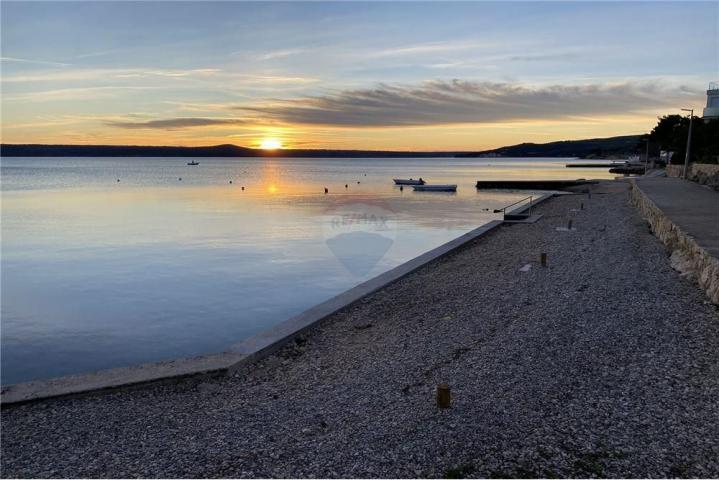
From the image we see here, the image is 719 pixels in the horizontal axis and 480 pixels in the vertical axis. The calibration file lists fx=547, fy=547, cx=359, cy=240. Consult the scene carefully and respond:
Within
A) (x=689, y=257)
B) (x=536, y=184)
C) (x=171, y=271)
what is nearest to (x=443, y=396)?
(x=689, y=257)

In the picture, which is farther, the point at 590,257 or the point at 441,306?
the point at 590,257

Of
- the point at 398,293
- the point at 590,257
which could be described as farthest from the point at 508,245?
the point at 398,293

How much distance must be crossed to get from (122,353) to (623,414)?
9517 millimetres

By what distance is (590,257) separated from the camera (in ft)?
51.0

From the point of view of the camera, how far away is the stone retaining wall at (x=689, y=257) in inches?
407

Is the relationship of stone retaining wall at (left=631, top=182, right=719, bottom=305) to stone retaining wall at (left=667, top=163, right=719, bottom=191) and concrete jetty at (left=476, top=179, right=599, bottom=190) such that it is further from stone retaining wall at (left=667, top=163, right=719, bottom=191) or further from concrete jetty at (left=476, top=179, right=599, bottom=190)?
concrete jetty at (left=476, top=179, right=599, bottom=190)

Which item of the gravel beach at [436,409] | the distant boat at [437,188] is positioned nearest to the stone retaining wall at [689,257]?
the gravel beach at [436,409]

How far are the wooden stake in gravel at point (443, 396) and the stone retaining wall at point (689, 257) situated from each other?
21.7 ft

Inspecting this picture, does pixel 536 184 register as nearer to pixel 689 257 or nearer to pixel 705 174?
pixel 705 174

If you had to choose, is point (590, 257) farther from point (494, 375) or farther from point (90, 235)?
point (90, 235)

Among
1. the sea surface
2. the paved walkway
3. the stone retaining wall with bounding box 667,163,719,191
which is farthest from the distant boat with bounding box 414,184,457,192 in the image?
the paved walkway

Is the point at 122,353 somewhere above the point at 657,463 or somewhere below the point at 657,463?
below

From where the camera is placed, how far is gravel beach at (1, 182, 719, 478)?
17.5 ft

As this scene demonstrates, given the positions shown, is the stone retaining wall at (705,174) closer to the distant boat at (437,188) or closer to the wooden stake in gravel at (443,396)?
the distant boat at (437,188)
